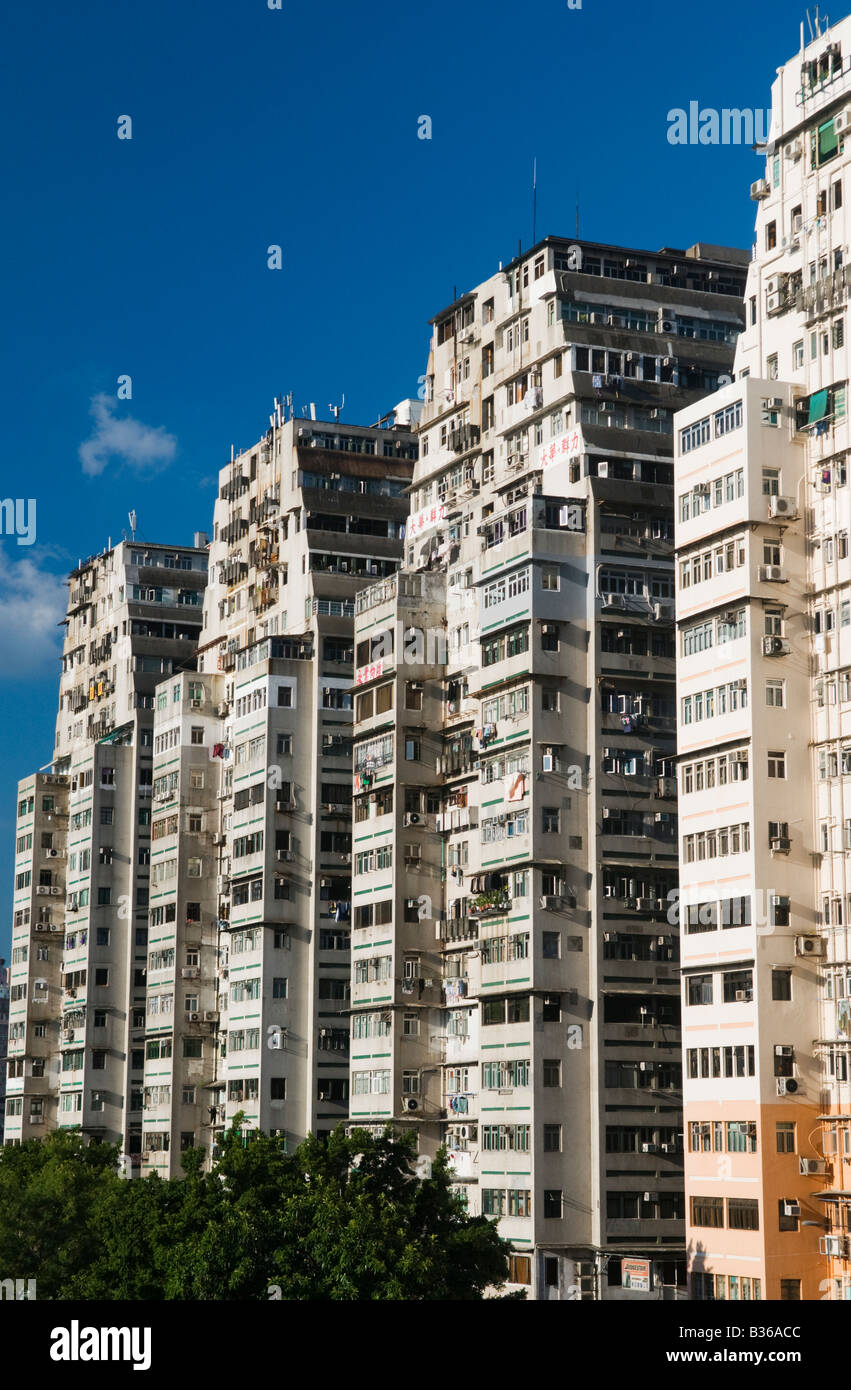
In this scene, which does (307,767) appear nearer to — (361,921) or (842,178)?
(361,921)

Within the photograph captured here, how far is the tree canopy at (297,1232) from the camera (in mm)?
65375

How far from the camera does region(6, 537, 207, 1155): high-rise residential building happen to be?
133 meters

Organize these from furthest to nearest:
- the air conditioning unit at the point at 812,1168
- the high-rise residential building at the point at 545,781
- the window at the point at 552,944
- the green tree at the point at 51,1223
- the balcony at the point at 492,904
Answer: the green tree at the point at 51,1223, the balcony at the point at 492,904, the window at the point at 552,944, the high-rise residential building at the point at 545,781, the air conditioning unit at the point at 812,1168

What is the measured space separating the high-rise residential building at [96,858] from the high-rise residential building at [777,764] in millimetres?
57812

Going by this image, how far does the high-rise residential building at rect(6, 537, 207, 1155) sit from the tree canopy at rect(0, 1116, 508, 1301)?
43241mm

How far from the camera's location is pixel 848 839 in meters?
72.0

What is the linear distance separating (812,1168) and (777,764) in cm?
1367

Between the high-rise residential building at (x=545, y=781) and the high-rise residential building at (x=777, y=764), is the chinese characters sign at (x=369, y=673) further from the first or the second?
the high-rise residential building at (x=777, y=764)

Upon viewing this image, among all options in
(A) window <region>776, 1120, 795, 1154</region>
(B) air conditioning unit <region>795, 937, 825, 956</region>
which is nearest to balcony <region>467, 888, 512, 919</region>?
(B) air conditioning unit <region>795, 937, 825, 956</region>

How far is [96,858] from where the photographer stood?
13375 centimetres

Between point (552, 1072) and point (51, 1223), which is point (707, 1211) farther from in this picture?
point (51, 1223)

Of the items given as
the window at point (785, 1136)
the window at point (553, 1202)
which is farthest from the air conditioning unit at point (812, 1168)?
the window at point (553, 1202)

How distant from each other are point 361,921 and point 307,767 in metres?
11.5

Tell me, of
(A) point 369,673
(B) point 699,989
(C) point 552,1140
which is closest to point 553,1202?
(C) point 552,1140
